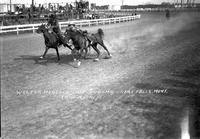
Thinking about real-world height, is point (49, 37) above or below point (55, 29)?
below

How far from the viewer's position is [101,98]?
7.64m

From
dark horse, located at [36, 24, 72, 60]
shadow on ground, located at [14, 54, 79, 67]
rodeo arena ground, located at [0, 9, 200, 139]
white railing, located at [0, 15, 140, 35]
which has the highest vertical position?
white railing, located at [0, 15, 140, 35]

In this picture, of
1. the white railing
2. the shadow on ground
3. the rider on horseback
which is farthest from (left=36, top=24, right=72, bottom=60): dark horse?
the white railing

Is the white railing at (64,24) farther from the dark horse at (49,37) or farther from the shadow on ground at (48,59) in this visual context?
the dark horse at (49,37)

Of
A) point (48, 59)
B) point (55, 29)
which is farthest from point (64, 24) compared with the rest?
point (55, 29)

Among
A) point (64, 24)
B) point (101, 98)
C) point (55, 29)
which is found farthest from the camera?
point (64, 24)

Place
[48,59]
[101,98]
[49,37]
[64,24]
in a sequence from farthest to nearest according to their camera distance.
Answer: [64,24]
[48,59]
[49,37]
[101,98]

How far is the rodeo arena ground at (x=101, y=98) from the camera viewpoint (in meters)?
5.62

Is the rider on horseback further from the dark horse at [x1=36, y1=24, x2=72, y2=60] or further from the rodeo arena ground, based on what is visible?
the rodeo arena ground

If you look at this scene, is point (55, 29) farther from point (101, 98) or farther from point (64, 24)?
point (64, 24)

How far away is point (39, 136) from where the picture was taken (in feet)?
17.6

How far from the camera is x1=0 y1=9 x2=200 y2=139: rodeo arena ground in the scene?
5.62 metres

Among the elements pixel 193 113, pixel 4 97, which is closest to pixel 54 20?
pixel 4 97

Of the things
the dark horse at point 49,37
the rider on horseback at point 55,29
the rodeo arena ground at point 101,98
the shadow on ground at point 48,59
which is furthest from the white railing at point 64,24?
the rodeo arena ground at point 101,98
